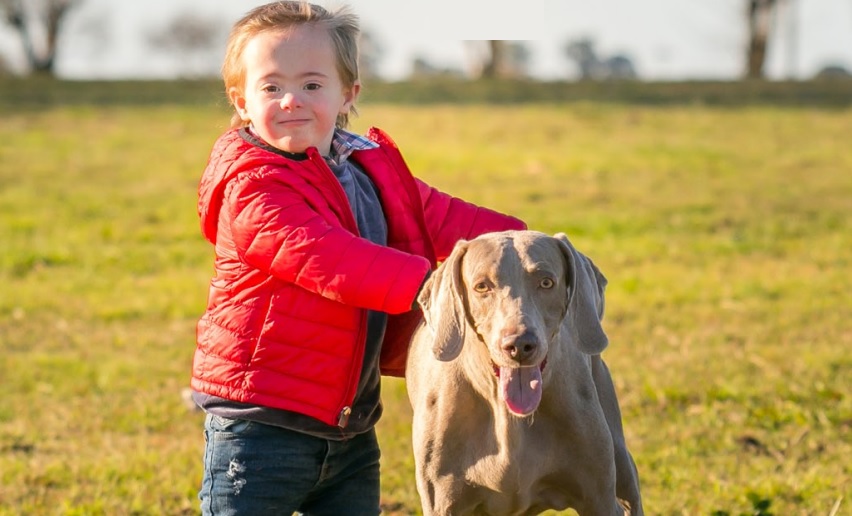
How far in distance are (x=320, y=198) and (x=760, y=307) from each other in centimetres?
647

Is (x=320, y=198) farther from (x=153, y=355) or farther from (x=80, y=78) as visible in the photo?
(x=80, y=78)

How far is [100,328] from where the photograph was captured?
31.9ft

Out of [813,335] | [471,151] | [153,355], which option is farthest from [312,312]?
[471,151]

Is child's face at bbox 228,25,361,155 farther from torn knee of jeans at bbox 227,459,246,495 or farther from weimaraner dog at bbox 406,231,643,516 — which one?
torn knee of jeans at bbox 227,459,246,495

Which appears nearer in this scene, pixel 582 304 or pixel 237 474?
pixel 582 304

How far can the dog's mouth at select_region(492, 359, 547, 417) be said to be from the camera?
3.44 meters

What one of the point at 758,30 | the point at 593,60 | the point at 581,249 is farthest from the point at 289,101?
the point at 593,60

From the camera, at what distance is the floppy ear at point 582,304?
353 cm

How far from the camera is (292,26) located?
410 cm

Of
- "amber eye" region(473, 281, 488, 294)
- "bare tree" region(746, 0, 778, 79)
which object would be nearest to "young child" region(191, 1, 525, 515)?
"amber eye" region(473, 281, 488, 294)

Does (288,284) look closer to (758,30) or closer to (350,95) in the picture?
(350,95)

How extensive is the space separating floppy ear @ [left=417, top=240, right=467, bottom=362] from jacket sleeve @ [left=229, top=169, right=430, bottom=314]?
19cm

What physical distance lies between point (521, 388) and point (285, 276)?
0.87 meters

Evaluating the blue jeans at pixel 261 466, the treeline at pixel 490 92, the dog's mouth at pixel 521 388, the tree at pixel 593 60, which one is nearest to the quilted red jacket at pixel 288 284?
the blue jeans at pixel 261 466
